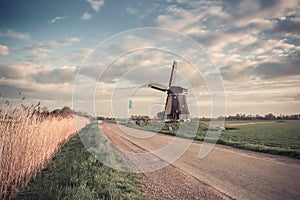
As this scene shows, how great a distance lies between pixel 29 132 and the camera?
27.1ft

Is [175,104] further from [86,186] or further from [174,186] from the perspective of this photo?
[86,186]

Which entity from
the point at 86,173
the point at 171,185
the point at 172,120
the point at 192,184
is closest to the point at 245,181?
the point at 192,184

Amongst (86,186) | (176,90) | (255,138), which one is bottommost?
(255,138)

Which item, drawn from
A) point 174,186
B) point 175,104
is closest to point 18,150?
point 174,186

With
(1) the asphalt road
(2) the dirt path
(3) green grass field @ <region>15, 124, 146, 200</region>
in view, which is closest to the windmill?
(1) the asphalt road

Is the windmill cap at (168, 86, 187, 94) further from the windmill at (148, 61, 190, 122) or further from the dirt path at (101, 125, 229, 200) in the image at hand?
the dirt path at (101, 125, 229, 200)

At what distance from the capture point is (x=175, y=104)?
2004 inches

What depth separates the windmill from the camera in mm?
50109

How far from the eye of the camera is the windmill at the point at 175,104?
50.1 m

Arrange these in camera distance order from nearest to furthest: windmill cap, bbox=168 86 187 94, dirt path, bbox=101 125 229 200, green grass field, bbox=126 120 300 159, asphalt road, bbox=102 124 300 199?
dirt path, bbox=101 125 229 200 < asphalt road, bbox=102 124 300 199 < green grass field, bbox=126 120 300 159 < windmill cap, bbox=168 86 187 94

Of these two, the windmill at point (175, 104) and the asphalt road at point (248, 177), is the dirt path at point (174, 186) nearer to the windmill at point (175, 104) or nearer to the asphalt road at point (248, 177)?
the asphalt road at point (248, 177)

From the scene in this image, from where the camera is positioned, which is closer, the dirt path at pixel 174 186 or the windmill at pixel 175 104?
the dirt path at pixel 174 186

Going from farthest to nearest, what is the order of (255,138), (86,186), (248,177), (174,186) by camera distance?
(255,138) < (248,177) < (174,186) < (86,186)

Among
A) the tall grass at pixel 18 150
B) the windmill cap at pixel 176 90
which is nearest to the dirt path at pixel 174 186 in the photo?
the tall grass at pixel 18 150
